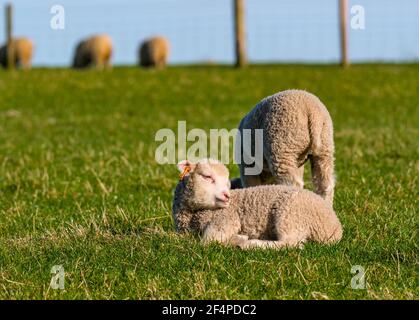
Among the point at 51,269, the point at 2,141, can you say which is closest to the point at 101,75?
the point at 2,141

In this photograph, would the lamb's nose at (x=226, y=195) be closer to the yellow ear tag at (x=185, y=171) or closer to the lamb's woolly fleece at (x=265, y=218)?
the lamb's woolly fleece at (x=265, y=218)

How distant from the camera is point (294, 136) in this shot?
24.3ft

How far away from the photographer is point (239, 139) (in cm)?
778

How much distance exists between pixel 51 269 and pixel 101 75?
68.3 feet

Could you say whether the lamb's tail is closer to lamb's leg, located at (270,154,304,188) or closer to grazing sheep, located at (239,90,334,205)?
grazing sheep, located at (239,90,334,205)

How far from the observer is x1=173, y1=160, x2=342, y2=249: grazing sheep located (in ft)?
20.7

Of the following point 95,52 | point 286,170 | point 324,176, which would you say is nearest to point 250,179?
point 286,170

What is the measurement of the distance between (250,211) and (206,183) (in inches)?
14.3

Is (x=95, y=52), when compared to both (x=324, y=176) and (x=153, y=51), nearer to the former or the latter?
(x=153, y=51)

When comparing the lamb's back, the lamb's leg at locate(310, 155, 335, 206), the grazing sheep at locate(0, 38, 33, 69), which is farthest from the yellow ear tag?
the grazing sheep at locate(0, 38, 33, 69)

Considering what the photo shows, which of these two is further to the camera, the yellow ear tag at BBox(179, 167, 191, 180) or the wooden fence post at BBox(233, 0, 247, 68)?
the wooden fence post at BBox(233, 0, 247, 68)

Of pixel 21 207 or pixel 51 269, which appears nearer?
pixel 51 269
